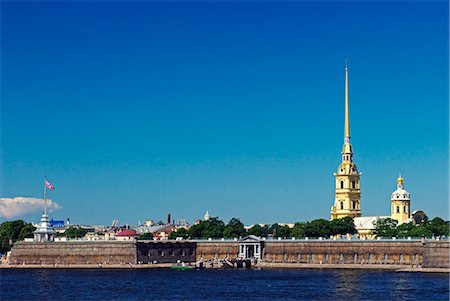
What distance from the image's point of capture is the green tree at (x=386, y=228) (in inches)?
5940

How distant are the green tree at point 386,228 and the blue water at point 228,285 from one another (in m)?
38.8

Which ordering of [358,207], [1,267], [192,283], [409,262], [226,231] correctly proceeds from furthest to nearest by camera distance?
[358,207] → [226,231] → [1,267] → [409,262] → [192,283]

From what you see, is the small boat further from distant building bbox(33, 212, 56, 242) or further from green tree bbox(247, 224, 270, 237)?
green tree bbox(247, 224, 270, 237)

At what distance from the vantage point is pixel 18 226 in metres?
165

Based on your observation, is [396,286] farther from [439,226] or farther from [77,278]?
[439,226]

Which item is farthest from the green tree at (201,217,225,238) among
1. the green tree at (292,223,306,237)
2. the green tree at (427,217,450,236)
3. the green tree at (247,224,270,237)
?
the green tree at (427,217,450,236)

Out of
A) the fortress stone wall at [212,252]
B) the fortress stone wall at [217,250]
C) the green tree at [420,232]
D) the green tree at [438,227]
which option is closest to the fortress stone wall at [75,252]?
the fortress stone wall at [212,252]

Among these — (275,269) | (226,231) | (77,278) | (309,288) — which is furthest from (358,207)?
(309,288)

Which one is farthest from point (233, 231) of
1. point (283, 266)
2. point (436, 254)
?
point (436, 254)

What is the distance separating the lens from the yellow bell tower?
182 meters

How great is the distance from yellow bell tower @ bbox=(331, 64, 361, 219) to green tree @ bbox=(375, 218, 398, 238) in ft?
37.4

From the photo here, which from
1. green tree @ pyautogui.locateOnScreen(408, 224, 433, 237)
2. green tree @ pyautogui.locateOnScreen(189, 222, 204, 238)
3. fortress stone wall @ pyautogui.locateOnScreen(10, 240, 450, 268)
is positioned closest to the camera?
fortress stone wall @ pyautogui.locateOnScreen(10, 240, 450, 268)

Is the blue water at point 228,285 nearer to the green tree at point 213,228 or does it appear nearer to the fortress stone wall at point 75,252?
the fortress stone wall at point 75,252

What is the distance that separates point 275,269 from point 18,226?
60.3 metres
